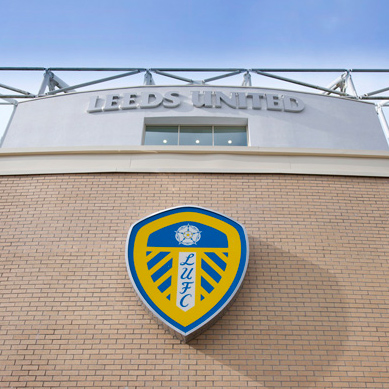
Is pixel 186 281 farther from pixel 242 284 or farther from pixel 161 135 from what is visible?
pixel 161 135

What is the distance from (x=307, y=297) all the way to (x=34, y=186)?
5.68 metres

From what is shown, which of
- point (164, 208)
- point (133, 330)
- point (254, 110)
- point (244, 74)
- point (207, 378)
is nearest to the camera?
point (207, 378)

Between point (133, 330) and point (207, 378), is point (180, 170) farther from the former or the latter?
point (207, 378)

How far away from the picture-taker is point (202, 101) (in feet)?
34.5

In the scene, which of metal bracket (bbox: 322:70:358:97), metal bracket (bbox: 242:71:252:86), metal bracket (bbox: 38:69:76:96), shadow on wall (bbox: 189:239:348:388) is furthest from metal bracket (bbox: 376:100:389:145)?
metal bracket (bbox: 38:69:76:96)

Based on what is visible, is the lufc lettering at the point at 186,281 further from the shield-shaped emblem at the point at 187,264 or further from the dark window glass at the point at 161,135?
the dark window glass at the point at 161,135

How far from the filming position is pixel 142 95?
419 inches

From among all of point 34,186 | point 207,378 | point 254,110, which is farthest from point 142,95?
point 207,378

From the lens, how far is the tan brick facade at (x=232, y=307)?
575 cm

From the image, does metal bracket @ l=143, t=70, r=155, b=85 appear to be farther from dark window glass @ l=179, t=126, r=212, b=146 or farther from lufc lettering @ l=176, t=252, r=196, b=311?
lufc lettering @ l=176, t=252, r=196, b=311

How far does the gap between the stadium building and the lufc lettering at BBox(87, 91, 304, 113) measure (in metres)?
0.82

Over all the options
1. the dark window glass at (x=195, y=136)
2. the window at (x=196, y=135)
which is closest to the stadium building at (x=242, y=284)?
the window at (x=196, y=135)

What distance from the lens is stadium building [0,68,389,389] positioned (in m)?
5.77

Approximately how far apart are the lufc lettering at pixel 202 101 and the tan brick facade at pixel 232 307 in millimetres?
3187
